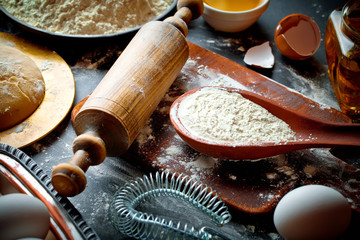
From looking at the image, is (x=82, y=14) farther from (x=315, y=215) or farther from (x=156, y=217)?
(x=315, y=215)

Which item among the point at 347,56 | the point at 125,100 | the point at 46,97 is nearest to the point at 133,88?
the point at 125,100

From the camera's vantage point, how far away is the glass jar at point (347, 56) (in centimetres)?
103

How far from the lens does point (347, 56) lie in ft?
3.42

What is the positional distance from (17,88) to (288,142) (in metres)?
0.81

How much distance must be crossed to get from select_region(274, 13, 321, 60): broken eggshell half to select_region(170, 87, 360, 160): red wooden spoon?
37 centimetres

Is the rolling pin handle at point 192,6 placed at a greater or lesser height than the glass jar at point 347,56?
lesser

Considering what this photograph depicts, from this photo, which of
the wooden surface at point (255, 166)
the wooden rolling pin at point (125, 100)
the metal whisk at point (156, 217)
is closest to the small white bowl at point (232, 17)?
the wooden rolling pin at point (125, 100)

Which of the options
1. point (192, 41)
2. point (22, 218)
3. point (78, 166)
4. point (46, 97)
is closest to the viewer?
point (22, 218)

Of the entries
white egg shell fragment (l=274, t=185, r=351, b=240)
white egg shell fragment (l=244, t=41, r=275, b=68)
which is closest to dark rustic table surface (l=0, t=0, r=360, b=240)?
white egg shell fragment (l=244, t=41, r=275, b=68)

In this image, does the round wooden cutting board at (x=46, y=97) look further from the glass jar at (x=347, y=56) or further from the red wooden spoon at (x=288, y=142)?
the glass jar at (x=347, y=56)

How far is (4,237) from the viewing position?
2.12 feet

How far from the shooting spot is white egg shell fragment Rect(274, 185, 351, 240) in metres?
0.72

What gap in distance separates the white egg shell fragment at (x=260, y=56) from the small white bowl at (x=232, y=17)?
0.11 meters

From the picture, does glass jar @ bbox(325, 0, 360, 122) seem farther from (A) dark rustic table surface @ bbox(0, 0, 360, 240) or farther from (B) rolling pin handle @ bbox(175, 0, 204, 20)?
(B) rolling pin handle @ bbox(175, 0, 204, 20)
